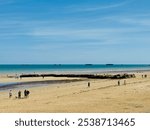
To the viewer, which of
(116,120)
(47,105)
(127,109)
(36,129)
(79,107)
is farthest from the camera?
(47,105)

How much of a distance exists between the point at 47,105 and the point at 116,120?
17919mm

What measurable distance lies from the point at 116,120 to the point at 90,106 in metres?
15.3

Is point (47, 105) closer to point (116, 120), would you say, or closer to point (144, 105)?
point (144, 105)

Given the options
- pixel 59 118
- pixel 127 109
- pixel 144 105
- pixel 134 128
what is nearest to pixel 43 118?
pixel 59 118

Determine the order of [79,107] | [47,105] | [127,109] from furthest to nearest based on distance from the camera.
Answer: [47,105] < [79,107] < [127,109]

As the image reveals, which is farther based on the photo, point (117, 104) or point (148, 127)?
point (117, 104)

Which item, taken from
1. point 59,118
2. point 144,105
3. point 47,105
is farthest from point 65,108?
point 59,118

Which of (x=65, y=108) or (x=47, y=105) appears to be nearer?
(x=65, y=108)

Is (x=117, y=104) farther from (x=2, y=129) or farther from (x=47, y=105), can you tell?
(x=2, y=129)

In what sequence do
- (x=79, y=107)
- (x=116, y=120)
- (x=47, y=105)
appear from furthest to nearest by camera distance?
(x=47, y=105) < (x=79, y=107) < (x=116, y=120)

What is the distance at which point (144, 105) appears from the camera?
1245 inches

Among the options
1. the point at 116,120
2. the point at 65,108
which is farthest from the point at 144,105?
the point at 116,120

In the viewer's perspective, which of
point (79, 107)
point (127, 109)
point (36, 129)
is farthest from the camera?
point (79, 107)

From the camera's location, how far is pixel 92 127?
15844mm
